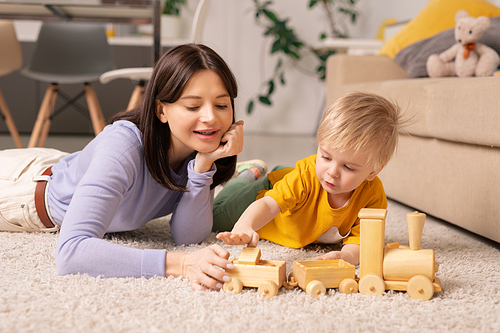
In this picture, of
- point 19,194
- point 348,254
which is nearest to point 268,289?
point 348,254

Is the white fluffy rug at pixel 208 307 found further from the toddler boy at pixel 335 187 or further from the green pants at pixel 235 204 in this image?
the green pants at pixel 235 204

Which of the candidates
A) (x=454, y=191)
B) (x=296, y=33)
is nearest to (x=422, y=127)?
(x=454, y=191)

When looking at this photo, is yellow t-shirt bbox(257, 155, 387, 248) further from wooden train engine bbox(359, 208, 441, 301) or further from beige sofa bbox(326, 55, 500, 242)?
beige sofa bbox(326, 55, 500, 242)

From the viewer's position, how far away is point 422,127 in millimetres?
1389

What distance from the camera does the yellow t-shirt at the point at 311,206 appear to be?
3.12 ft

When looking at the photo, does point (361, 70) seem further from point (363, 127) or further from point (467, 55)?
point (363, 127)

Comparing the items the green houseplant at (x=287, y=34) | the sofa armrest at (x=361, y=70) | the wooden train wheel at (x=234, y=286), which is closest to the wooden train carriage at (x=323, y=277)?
the wooden train wheel at (x=234, y=286)

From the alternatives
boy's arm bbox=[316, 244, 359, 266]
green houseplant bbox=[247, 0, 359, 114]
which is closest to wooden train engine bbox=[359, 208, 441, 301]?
boy's arm bbox=[316, 244, 359, 266]

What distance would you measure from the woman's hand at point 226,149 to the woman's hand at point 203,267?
0.22 m

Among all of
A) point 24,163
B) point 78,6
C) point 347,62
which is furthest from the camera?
point 347,62

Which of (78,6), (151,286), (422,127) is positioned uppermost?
(78,6)

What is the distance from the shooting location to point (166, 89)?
34.0 inches

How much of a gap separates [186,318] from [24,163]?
0.75 m

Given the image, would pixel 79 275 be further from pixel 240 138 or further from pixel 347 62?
pixel 347 62
